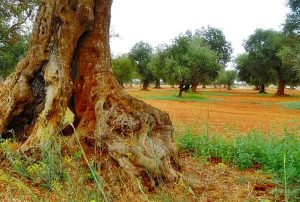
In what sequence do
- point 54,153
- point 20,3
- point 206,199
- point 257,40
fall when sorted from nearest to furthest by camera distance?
point 54,153
point 206,199
point 20,3
point 257,40

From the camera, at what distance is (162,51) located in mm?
42594

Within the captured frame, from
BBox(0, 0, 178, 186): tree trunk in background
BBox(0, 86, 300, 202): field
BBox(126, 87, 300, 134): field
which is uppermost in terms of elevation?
BBox(0, 0, 178, 186): tree trunk in background

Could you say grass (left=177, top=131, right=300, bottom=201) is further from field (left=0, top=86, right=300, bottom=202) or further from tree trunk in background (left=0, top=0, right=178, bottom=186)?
tree trunk in background (left=0, top=0, right=178, bottom=186)

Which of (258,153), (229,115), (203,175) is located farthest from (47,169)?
(229,115)

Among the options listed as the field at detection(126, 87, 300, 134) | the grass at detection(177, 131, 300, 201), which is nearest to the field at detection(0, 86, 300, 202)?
the grass at detection(177, 131, 300, 201)

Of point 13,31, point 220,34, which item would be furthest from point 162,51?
point 220,34

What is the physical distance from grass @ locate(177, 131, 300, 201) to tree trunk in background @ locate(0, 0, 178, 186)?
4.03ft

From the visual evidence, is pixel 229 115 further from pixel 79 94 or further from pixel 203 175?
pixel 79 94

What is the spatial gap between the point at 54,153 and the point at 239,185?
2.60 m

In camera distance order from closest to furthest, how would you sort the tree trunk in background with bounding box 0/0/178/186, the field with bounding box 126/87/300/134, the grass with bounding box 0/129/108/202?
the grass with bounding box 0/129/108/202 → the tree trunk in background with bounding box 0/0/178/186 → the field with bounding box 126/87/300/134

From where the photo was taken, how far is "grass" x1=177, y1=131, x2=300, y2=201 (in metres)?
5.45

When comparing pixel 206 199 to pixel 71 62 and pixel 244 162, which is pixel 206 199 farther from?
pixel 71 62

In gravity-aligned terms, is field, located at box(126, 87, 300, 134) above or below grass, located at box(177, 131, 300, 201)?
below

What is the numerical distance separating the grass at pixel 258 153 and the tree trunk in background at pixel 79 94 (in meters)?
1.23
